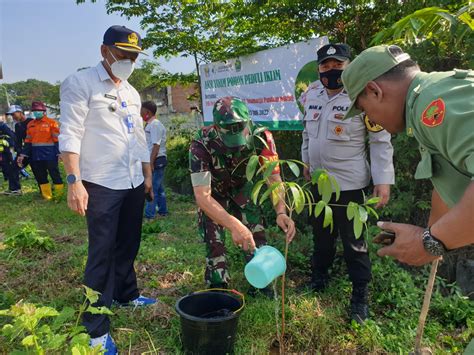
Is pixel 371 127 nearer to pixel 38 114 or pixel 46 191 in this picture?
pixel 38 114

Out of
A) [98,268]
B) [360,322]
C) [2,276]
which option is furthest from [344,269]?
[2,276]

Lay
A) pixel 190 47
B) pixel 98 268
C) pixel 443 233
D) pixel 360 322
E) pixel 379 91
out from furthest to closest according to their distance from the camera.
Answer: pixel 190 47, pixel 360 322, pixel 98 268, pixel 379 91, pixel 443 233

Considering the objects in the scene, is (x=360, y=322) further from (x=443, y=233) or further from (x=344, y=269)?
(x=443, y=233)

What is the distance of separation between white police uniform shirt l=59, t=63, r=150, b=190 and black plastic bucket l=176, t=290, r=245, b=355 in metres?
0.88

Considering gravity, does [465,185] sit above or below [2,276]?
above

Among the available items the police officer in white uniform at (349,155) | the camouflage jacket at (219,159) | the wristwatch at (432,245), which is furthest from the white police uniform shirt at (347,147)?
the wristwatch at (432,245)

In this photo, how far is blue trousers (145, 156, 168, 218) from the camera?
5.73 meters

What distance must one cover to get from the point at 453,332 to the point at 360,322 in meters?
0.70

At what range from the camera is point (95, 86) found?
232 cm

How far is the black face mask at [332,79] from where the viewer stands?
260 centimetres

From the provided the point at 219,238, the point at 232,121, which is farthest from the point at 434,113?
the point at 219,238

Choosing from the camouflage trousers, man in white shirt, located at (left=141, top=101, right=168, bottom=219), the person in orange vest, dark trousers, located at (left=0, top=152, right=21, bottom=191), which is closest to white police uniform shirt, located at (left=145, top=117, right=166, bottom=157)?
man in white shirt, located at (left=141, top=101, right=168, bottom=219)

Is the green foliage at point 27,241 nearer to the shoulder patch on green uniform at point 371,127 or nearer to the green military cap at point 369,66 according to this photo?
the shoulder patch on green uniform at point 371,127

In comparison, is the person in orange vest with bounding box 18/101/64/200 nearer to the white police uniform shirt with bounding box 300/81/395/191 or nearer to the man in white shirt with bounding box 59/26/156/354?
the man in white shirt with bounding box 59/26/156/354
